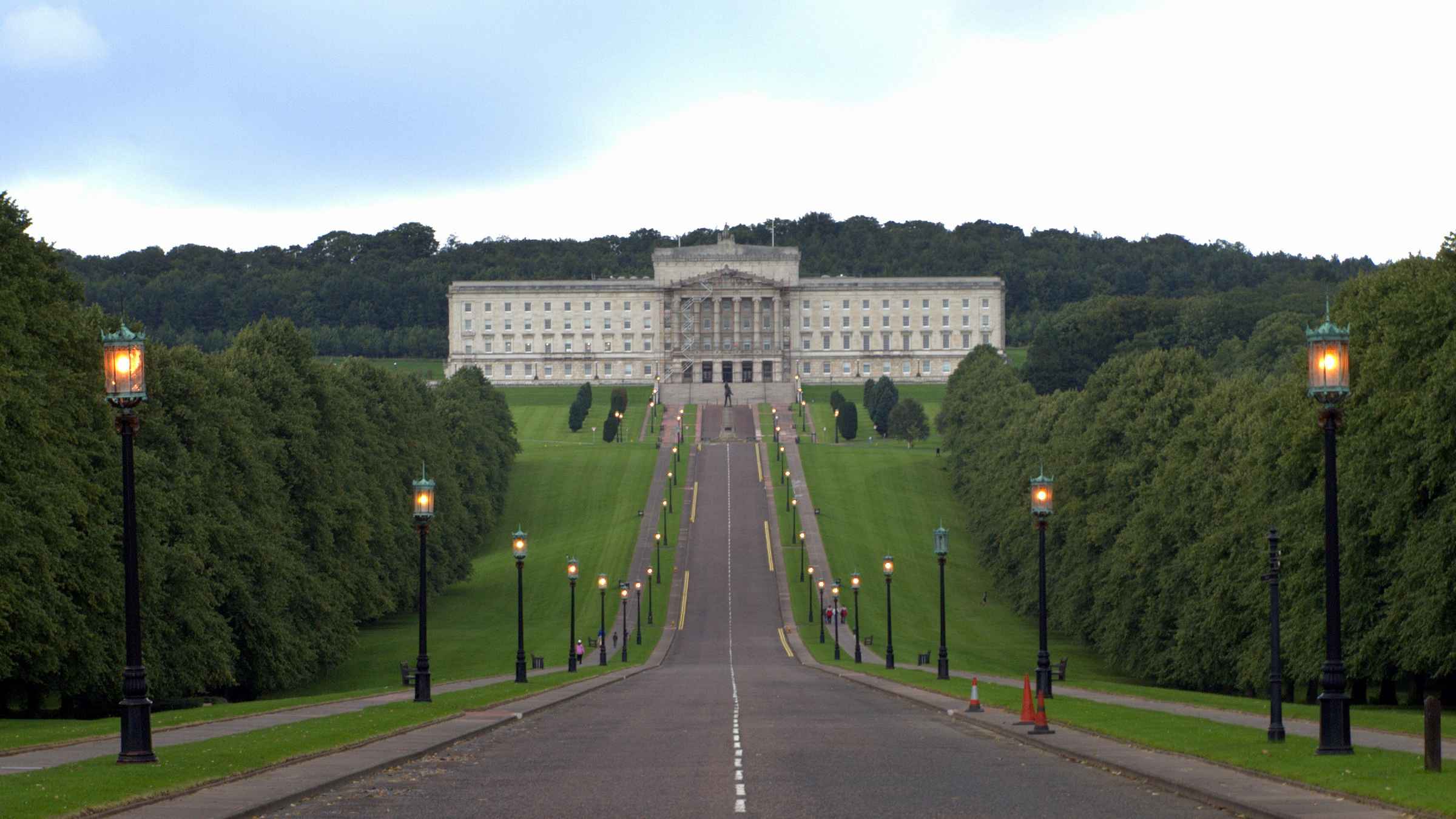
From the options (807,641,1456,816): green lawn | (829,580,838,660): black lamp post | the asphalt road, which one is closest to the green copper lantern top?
(807,641,1456,816): green lawn

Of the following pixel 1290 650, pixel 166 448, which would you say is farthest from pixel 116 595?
pixel 1290 650

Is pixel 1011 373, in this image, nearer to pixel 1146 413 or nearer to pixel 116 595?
pixel 1146 413

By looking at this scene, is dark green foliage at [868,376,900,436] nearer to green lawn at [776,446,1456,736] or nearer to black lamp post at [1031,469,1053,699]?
green lawn at [776,446,1456,736]

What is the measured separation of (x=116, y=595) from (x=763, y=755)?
2426 centimetres

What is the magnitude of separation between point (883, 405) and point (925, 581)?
71.5 meters

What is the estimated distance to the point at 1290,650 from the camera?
150 ft

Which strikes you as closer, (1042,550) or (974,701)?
(974,701)

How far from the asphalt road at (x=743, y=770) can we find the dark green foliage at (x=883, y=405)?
385ft

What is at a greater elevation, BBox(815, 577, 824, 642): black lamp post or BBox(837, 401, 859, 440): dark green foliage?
BBox(837, 401, 859, 440): dark green foliage

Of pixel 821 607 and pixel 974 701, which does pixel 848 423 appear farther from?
pixel 974 701

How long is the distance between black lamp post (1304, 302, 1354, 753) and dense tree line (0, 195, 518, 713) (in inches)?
1077

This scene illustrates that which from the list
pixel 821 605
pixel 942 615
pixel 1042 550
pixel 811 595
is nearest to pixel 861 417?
pixel 811 595

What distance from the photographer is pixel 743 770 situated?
23.7m

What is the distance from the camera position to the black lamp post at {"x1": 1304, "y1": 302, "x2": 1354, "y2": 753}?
23141mm
